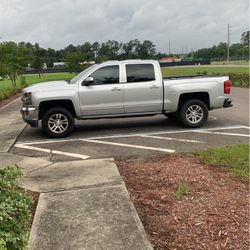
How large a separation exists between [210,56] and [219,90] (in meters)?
116

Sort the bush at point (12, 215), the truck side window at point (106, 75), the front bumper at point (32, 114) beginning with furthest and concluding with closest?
A: 1. the truck side window at point (106, 75)
2. the front bumper at point (32, 114)
3. the bush at point (12, 215)

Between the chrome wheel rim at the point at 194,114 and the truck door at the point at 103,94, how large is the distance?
1734mm

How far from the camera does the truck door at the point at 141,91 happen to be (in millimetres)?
9133

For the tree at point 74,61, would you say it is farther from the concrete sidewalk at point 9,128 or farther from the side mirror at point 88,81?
the side mirror at point 88,81

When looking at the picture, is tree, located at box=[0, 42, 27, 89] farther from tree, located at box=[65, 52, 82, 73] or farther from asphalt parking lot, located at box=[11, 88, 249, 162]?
tree, located at box=[65, 52, 82, 73]

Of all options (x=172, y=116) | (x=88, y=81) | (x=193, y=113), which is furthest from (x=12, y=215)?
(x=172, y=116)

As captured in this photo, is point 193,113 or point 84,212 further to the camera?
point 193,113

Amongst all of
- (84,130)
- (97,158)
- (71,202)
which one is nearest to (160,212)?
(71,202)

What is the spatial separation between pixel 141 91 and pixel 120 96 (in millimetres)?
539

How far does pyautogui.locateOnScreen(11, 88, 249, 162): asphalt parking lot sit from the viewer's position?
23.7ft

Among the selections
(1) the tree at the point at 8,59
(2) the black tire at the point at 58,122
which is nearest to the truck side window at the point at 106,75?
(2) the black tire at the point at 58,122

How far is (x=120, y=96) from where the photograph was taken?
9.06 meters

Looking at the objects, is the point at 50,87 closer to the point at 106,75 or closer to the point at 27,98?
the point at 27,98

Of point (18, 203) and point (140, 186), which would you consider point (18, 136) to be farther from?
point (18, 203)
